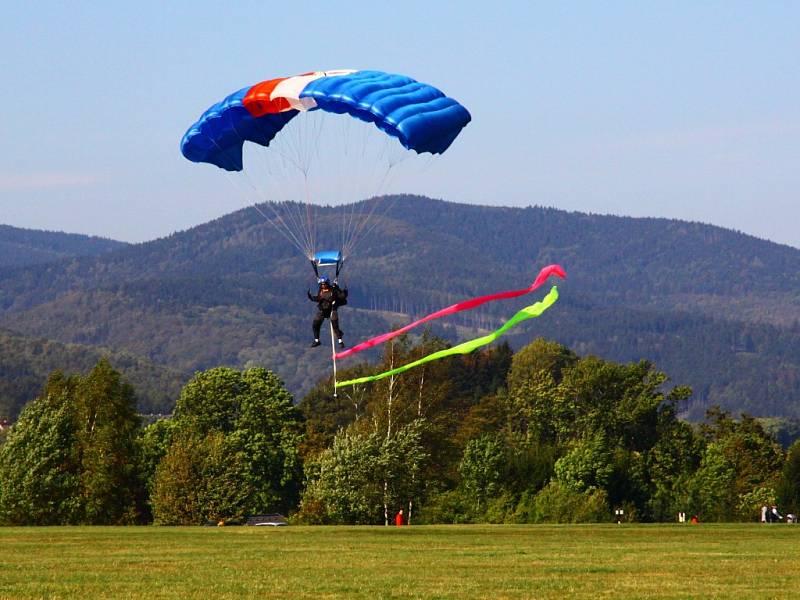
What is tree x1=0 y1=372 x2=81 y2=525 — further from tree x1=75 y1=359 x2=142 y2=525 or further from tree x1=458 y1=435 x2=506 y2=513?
tree x1=458 y1=435 x2=506 y2=513

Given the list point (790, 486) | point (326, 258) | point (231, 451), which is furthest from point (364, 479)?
point (326, 258)

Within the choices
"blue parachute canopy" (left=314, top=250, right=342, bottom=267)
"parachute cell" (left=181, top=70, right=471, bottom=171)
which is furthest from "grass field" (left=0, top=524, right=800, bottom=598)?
"parachute cell" (left=181, top=70, right=471, bottom=171)

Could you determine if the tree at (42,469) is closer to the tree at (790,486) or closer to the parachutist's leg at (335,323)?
the tree at (790,486)

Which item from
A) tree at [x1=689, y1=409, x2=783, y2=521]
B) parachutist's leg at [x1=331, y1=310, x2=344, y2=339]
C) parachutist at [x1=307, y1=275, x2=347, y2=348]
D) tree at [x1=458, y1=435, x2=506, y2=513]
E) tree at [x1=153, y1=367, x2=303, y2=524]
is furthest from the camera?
tree at [x1=689, y1=409, x2=783, y2=521]

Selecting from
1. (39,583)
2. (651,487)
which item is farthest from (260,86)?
(651,487)

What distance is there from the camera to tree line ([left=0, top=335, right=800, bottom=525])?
73438 millimetres

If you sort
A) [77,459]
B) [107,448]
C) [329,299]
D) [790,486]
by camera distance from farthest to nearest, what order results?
1. [790,486]
2. [77,459]
3. [107,448]
4. [329,299]

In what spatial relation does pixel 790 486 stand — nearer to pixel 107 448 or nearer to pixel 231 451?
pixel 231 451

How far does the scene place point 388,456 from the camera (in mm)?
73750

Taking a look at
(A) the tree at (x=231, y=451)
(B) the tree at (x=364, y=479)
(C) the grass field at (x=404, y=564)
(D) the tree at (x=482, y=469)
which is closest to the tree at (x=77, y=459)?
(A) the tree at (x=231, y=451)

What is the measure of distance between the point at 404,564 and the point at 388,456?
40546mm

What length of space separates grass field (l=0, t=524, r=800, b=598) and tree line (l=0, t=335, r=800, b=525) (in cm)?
2364

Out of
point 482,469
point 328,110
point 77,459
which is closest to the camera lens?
point 328,110

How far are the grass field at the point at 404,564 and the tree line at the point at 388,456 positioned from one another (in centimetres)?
2364
